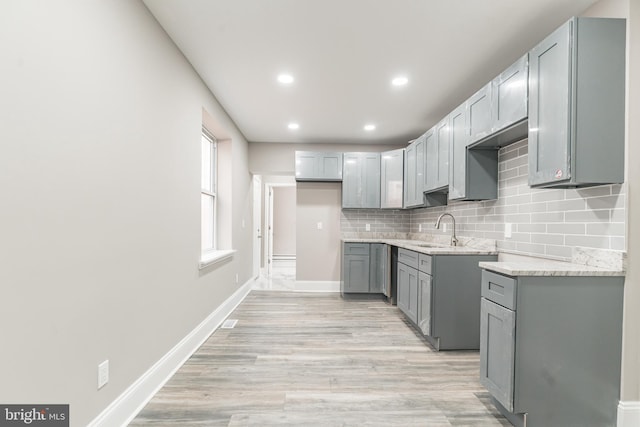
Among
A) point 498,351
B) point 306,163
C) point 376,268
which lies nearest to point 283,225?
point 306,163

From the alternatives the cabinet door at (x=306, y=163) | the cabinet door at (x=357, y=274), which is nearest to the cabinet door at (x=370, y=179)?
the cabinet door at (x=306, y=163)

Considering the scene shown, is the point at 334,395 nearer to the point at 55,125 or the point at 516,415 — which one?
the point at 516,415

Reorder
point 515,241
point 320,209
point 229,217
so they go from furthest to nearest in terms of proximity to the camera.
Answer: point 320,209
point 229,217
point 515,241

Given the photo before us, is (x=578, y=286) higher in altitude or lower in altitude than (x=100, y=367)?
higher

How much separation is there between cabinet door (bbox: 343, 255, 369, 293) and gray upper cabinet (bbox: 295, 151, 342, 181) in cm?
136

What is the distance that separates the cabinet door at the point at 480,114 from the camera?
2357mm

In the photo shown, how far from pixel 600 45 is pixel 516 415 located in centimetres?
218

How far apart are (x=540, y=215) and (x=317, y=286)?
11.7ft

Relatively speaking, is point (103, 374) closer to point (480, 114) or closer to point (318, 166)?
point (480, 114)

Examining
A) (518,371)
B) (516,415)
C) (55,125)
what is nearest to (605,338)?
(518,371)

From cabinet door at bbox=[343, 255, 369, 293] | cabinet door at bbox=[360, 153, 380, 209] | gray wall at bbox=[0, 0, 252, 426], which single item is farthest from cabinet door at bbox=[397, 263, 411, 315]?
gray wall at bbox=[0, 0, 252, 426]

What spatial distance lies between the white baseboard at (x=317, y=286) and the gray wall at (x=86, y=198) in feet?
9.19

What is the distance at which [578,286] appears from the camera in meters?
1.67

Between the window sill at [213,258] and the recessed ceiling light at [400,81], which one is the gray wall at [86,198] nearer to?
the window sill at [213,258]
